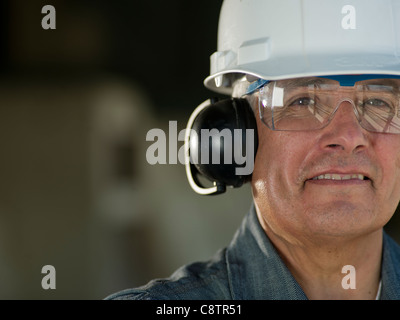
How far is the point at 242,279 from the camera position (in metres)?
2.10

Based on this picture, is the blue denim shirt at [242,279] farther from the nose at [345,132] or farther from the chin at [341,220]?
the nose at [345,132]

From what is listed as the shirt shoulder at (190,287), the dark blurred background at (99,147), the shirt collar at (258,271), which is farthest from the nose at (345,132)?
the dark blurred background at (99,147)

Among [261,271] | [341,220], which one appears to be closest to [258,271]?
[261,271]

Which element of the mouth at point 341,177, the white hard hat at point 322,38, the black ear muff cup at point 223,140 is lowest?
the mouth at point 341,177

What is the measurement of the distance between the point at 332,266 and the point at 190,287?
51 centimetres

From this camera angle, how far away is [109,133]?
19.0ft

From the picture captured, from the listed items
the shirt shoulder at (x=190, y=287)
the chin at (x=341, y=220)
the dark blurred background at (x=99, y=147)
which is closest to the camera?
the chin at (x=341, y=220)

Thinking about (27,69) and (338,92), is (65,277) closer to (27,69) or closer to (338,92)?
(27,69)

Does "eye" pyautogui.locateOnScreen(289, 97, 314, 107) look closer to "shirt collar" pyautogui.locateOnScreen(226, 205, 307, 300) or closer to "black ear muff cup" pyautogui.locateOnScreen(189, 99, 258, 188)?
"black ear muff cup" pyautogui.locateOnScreen(189, 99, 258, 188)

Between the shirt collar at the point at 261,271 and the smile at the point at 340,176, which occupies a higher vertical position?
the smile at the point at 340,176

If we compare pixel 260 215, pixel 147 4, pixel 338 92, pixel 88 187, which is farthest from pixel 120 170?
pixel 338 92

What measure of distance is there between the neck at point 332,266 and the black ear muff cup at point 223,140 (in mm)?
332

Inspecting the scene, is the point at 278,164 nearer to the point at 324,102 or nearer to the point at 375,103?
the point at 324,102

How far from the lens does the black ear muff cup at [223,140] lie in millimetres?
2018
